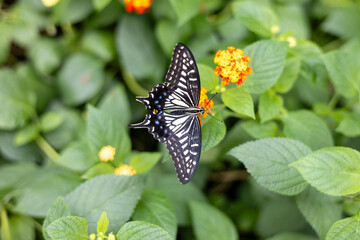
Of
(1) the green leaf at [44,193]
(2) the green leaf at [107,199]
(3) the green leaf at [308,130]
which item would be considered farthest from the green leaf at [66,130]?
(3) the green leaf at [308,130]

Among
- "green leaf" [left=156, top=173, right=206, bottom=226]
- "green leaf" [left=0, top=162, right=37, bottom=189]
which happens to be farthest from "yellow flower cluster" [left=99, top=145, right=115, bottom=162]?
"green leaf" [left=0, top=162, right=37, bottom=189]

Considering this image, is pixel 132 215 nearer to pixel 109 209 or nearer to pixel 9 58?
A: pixel 109 209

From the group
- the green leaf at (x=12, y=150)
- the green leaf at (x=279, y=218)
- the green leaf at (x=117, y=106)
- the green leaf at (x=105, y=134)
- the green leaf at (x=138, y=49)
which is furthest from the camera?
the green leaf at (x=138, y=49)

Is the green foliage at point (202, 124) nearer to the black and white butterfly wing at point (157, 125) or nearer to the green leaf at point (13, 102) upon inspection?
the green leaf at point (13, 102)

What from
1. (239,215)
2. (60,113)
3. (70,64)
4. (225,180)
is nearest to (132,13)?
(70,64)

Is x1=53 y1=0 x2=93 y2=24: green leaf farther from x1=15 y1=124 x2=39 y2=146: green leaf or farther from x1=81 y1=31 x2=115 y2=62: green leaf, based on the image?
x1=15 y1=124 x2=39 y2=146: green leaf

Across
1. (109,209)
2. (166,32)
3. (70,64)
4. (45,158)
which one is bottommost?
(45,158)
